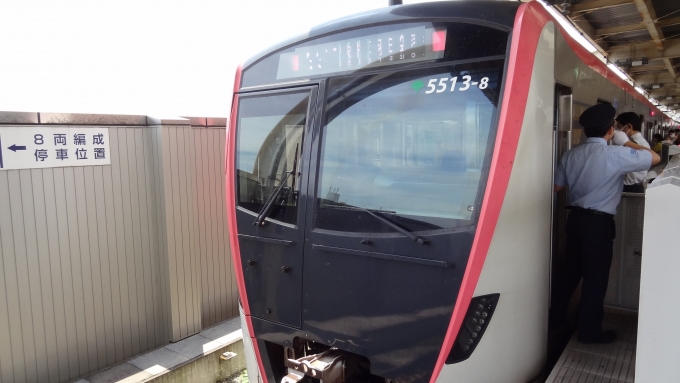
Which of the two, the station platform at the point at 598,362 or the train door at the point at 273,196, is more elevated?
Answer: the train door at the point at 273,196

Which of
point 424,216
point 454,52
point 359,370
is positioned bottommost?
point 359,370

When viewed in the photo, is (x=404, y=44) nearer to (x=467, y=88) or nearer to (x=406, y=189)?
(x=467, y=88)

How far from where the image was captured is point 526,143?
2.38m

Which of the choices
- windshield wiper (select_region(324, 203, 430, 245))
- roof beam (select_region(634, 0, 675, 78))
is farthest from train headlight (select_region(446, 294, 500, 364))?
roof beam (select_region(634, 0, 675, 78))

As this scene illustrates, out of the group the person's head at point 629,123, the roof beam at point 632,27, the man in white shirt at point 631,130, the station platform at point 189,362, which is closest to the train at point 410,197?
the station platform at point 189,362

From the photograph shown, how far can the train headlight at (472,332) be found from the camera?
234cm

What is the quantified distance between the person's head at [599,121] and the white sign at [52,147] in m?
3.62

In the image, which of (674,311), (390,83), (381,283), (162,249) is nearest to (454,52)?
(390,83)

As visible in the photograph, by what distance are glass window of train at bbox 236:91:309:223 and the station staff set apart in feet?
5.71

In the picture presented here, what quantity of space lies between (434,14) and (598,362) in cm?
216

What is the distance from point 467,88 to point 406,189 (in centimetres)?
58

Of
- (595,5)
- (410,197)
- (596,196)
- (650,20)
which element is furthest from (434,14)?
(650,20)

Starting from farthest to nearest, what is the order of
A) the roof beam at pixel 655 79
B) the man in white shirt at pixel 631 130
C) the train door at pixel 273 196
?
the roof beam at pixel 655 79 < the man in white shirt at pixel 631 130 < the train door at pixel 273 196

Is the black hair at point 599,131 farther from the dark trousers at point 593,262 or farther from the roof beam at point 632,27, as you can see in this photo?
the roof beam at point 632,27
